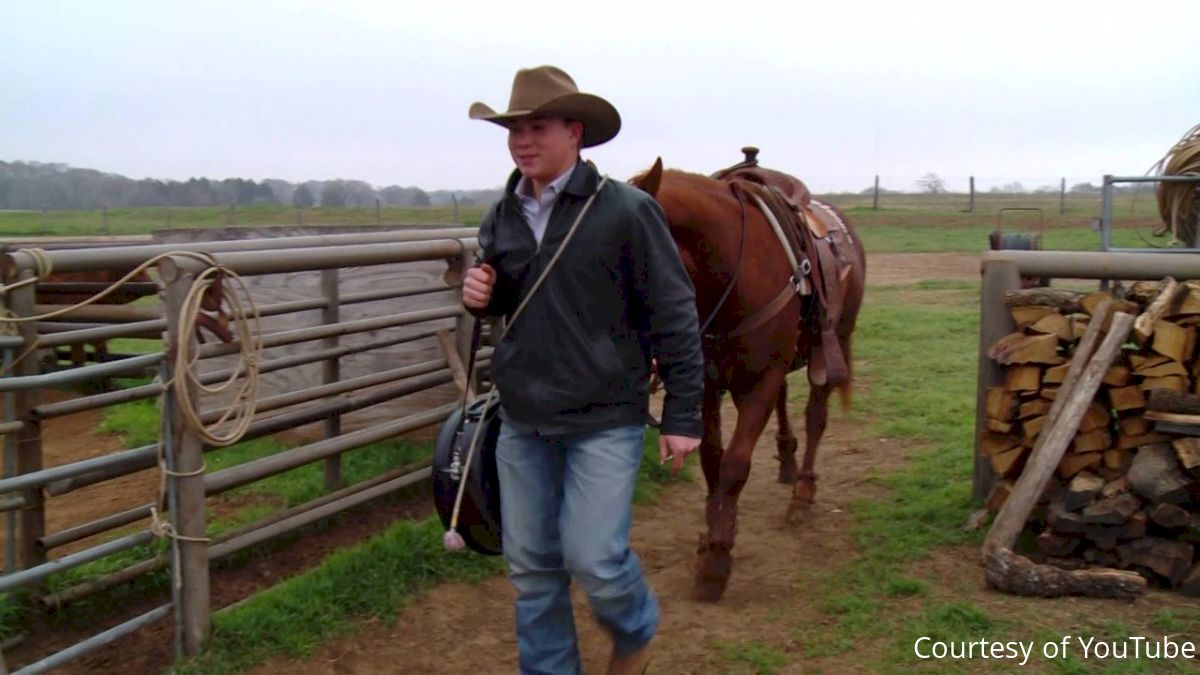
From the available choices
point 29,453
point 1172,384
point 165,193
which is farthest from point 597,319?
point 165,193

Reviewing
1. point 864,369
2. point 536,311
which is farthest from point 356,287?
point 864,369

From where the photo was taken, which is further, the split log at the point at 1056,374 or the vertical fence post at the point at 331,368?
the vertical fence post at the point at 331,368

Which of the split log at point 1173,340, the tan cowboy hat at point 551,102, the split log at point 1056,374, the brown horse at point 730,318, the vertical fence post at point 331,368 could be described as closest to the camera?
the tan cowboy hat at point 551,102

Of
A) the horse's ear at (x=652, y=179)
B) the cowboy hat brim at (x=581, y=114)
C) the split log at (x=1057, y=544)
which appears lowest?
the split log at (x=1057, y=544)

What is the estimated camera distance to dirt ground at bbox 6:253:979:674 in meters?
3.70

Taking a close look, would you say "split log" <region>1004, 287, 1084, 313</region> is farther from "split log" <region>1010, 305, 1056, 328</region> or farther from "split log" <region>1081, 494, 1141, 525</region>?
"split log" <region>1081, 494, 1141, 525</region>

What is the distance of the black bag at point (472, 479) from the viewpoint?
322 cm

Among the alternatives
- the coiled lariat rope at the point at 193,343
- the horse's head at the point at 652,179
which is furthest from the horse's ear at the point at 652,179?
the coiled lariat rope at the point at 193,343

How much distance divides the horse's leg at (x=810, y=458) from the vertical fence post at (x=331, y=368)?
233cm

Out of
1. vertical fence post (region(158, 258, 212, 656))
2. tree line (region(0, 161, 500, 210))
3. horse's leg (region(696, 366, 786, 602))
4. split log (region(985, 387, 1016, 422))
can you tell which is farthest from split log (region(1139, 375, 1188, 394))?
tree line (region(0, 161, 500, 210))

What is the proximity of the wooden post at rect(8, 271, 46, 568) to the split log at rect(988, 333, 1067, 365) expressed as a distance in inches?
155

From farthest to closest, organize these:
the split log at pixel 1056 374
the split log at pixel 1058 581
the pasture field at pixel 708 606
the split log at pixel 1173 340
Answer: the split log at pixel 1056 374, the split log at pixel 1173 340, the split log at pixel 1058 581, the pasture field at pixel 708 606

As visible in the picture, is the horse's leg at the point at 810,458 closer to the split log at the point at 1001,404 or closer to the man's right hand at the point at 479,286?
the split log at the point at 1001,404

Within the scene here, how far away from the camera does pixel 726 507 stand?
14.1ft
